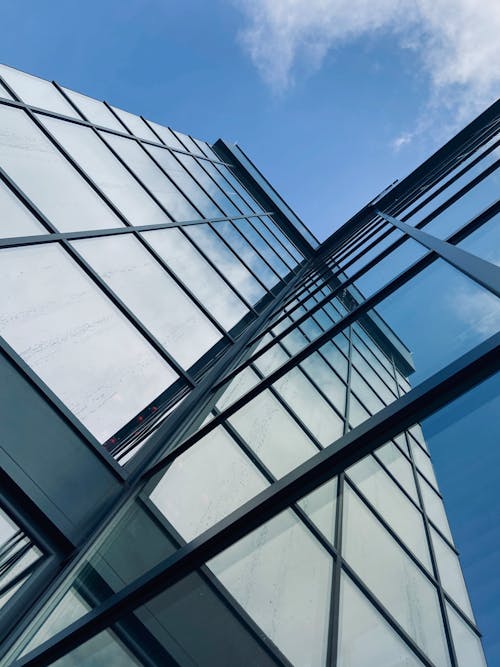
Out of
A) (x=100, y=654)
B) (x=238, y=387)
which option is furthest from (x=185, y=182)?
(x=100, y=654)

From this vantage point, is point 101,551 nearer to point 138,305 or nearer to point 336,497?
point 336,497

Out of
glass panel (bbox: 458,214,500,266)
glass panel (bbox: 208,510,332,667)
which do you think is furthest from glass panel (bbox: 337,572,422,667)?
glass panel (bbox: 458,214,500,266)

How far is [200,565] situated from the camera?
324 cm

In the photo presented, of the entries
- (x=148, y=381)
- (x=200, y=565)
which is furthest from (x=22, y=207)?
(x=200, y=565)

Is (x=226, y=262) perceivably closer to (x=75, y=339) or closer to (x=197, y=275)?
(x=197, y=275)

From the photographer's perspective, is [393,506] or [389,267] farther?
[389,267]

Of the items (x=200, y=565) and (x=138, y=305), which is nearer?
(x=200, y=565)

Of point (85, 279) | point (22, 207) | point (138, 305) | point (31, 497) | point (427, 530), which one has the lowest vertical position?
point (427, 530)

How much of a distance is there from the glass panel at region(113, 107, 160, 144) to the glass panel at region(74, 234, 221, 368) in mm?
6471

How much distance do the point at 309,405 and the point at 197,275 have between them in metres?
3.30

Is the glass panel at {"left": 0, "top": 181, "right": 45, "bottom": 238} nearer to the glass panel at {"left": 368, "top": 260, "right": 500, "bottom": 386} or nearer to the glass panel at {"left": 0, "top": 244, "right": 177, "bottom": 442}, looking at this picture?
the glass panel at {"left": 0, "top": 244, "right": 177, "bottom": 442}

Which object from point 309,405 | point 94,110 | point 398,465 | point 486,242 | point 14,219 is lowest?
point 398,465

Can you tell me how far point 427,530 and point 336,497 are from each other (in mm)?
1262

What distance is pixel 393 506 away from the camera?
5.03 metres
